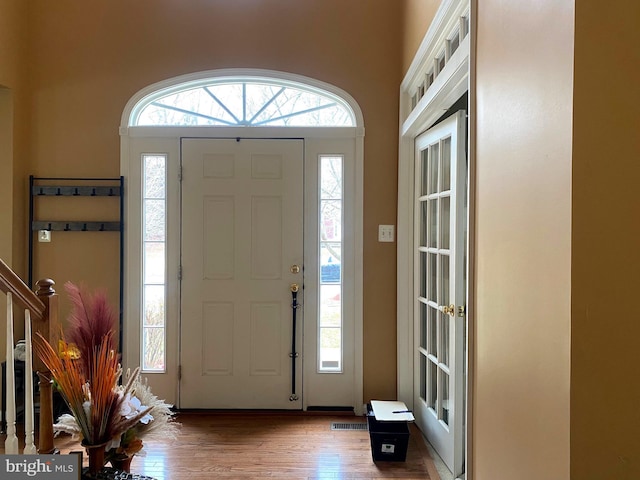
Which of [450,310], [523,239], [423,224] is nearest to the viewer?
[523,239]

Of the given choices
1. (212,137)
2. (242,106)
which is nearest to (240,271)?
(212,137)

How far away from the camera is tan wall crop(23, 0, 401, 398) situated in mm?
3414

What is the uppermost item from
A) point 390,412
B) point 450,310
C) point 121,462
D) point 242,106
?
Result: point 242,106

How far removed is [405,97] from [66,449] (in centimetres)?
309

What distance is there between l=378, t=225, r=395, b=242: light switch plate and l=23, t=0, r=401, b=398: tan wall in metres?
0.05

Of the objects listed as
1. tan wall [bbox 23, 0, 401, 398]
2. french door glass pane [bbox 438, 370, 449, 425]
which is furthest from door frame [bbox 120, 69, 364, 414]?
french door glass pane [bbox 438, 370, 449, 425]

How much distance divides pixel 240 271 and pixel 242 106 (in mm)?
1211

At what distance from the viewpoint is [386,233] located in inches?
134

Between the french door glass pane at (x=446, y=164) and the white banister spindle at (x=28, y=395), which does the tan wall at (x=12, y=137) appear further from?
the french door glass pane at (x=446, y=164)

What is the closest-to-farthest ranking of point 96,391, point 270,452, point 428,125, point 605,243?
point 605,243 < point 96,391 < point 270,452 < point 428,125

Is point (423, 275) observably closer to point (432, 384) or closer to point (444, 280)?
point (444, 280)

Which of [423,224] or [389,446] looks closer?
[389,446]

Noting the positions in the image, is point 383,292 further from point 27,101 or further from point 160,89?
point 27,101

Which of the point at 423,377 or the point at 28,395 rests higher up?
the point at 28,395
